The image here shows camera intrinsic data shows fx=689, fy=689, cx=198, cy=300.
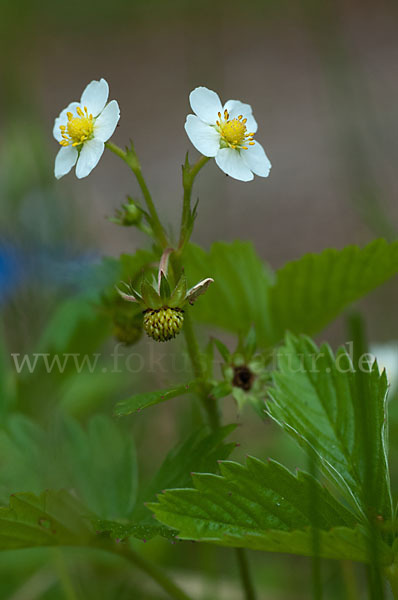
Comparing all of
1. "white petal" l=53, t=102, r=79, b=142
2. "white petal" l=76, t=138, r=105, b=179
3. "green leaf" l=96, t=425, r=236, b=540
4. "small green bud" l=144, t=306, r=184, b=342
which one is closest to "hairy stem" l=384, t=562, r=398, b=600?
"green leaf" l=96, t=425, r=236, b=540

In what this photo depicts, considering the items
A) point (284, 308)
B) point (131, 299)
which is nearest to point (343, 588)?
point (284, 308)

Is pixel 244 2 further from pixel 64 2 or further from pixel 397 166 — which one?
pixel 397 166

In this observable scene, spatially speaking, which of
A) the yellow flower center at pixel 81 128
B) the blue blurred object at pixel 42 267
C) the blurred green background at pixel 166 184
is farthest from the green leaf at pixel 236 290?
the yellow flower center at pixel 81 128

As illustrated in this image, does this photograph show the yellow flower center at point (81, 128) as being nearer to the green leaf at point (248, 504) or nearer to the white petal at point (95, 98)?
the white petal at point (95, 98)

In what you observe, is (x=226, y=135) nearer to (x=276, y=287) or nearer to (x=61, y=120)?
(x=61, y=120)

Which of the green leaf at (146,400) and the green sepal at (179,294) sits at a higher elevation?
the green sepal at (179,294)

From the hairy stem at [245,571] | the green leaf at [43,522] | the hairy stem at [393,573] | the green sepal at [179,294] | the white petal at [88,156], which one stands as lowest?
the hairy stem at [245,571]

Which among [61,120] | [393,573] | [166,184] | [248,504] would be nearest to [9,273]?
[61,120]

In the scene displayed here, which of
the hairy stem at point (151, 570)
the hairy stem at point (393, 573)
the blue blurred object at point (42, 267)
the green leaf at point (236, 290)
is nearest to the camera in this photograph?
the hairy stem at point (393, 573)
